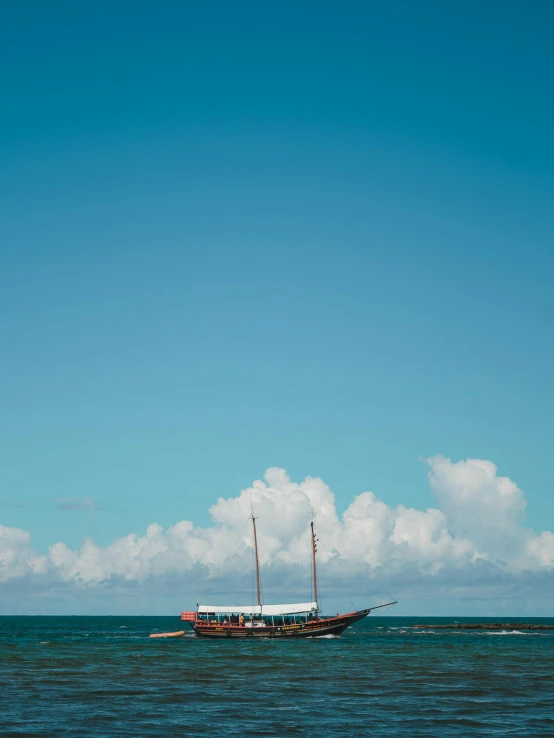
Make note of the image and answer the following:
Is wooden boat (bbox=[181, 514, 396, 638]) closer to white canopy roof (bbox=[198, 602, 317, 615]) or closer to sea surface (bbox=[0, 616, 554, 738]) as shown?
white canopy roof (bbox=[198, 602, 317, 615])

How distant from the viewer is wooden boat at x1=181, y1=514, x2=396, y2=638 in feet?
340

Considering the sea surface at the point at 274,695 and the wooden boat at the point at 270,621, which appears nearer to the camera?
the sea surface at the point at 274,695

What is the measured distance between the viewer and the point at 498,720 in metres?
36.3

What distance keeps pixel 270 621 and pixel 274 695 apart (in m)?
65.2

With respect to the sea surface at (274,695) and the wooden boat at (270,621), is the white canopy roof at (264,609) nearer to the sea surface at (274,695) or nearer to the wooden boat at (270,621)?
the wooden boat at (270,621)

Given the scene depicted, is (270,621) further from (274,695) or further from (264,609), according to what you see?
(274,695)

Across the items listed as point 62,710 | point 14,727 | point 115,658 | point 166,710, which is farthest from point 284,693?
point 115,658

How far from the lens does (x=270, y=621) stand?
108 m

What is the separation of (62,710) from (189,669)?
23343 mm

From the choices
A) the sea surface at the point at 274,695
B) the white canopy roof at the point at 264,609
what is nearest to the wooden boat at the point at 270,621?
the white canopy roof at the point at 264,609

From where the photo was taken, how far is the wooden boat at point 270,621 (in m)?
104

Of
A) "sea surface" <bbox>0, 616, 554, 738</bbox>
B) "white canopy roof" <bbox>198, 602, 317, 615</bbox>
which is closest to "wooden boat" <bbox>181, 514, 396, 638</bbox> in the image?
"white canopy roof" <bbox>198, 602, 317, 615</bbox>

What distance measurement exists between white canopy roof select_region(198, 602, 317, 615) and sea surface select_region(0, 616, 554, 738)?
27291 millimetres

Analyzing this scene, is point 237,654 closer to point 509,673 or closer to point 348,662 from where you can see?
point 348,662
